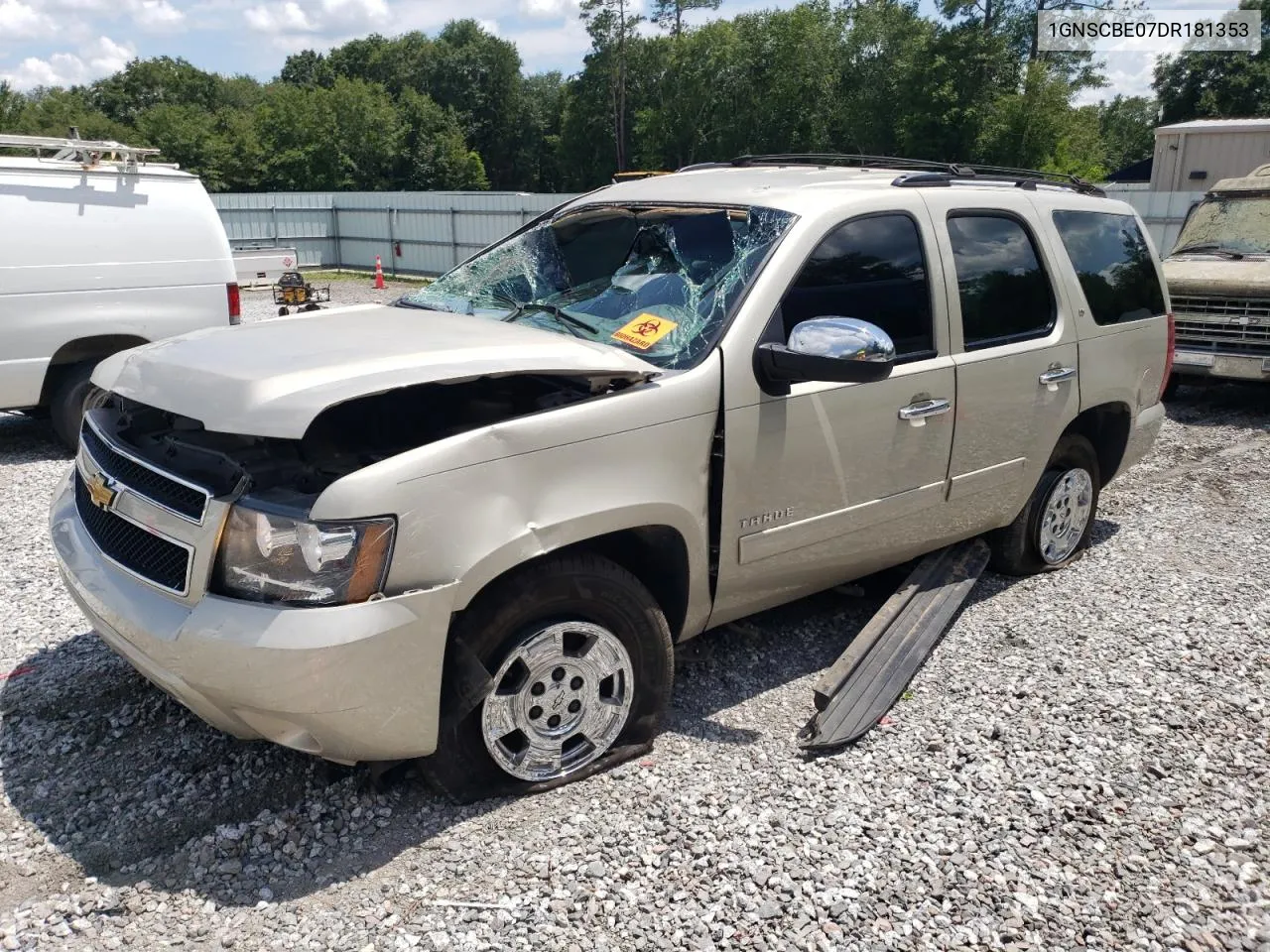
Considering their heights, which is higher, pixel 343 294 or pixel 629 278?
pixel 629 278

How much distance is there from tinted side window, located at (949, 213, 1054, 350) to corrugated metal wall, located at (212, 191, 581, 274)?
19.6 meters

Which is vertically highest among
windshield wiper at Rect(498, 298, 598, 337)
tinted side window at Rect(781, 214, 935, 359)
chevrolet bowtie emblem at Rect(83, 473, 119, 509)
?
tinted side window at Rect(781, 214, 935, 359)

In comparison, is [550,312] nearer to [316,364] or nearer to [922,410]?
[316,364]

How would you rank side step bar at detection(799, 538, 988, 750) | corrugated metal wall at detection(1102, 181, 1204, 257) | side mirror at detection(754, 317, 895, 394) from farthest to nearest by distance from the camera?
corrugated metal wall at detection(1102, 181, 1204, 257) < side step bar at detection(799, 538, 988, 750) < side mirror at detection(754, 317, 895, 394)

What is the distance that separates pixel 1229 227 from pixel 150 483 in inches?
437

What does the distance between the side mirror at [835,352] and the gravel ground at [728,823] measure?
1361 millimetres

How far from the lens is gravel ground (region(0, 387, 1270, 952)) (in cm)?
276

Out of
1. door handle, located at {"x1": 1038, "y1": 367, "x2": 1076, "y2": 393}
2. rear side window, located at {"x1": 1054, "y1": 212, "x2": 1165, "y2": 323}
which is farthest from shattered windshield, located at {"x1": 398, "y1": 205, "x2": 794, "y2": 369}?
rear side window, located at {"x1": 1054, "y1": 212, "x2": 1165, "y2": 323}

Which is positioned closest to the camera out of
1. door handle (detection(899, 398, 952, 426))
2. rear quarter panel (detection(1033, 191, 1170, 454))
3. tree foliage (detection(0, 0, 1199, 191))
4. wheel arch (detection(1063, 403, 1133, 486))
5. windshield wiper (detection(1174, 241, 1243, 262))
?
door handle (detection(899, 398, 952, 426))

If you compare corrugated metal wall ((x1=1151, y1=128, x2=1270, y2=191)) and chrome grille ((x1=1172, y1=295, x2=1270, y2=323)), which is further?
corrugated metal wall ((x1=1151, y1=128, x2=1270, y2=191))

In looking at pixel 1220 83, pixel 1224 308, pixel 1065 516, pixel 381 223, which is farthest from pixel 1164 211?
pixel 1220 83

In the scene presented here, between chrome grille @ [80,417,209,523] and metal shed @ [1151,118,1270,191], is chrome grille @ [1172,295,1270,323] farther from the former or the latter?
metal shed @ [1151,118,1270,191]

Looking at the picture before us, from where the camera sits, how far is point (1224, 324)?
9516mm

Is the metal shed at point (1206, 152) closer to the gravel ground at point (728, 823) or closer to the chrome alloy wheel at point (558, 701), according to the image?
the gravel ground at point (728, 823)
